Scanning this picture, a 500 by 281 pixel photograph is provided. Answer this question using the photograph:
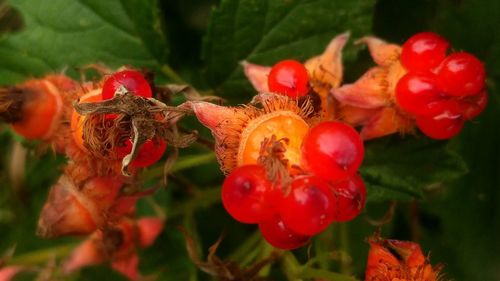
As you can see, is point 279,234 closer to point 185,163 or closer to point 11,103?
point 185,163

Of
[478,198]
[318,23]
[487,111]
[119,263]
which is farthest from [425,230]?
[119,263]

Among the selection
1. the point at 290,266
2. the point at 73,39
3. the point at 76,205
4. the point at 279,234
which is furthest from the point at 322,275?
the point at 73,39

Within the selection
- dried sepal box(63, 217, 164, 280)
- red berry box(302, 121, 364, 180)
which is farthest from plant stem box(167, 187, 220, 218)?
red berry box(302, 121, 364, 180)

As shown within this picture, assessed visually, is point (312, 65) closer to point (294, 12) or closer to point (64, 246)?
point (294, 12)

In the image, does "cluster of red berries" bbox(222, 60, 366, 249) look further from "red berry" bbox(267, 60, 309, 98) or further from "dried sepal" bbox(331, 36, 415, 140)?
"dried sepal" bbox(331, 36, 415, 140)

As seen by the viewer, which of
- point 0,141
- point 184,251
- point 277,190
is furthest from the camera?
point 0,141
